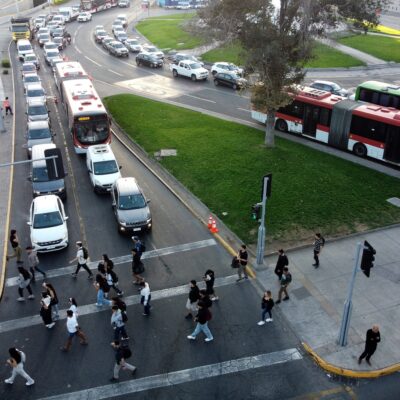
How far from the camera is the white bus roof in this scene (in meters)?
27.0

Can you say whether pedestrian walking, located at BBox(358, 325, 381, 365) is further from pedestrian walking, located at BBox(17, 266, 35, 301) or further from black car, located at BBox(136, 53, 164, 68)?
black car, located at BBox(136, 53, 164, 68)

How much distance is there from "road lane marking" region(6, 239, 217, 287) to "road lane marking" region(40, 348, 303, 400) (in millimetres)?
6203

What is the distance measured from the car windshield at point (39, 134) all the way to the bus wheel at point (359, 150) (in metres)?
18.5

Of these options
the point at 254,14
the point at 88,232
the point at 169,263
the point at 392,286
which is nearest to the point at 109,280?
the point at 169,263

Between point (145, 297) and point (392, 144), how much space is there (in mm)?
17370

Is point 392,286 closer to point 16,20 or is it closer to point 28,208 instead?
point 28,208

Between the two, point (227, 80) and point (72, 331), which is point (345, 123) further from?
point (72, 331)

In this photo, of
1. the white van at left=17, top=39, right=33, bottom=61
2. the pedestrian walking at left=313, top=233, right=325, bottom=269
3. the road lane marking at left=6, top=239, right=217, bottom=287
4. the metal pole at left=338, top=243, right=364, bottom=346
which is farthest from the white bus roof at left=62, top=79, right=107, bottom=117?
the white van at left=17, top=39, right=33, bottom=61

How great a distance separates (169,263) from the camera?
61.0 feet

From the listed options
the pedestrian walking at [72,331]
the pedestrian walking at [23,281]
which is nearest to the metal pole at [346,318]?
the pedestrian walking at [72,331]

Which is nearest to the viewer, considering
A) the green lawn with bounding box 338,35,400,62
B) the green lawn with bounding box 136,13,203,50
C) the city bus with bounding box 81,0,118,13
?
the green lawn with bounding box 338,35,400,62

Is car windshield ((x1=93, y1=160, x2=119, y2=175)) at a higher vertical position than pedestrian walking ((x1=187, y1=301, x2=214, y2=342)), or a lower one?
higher

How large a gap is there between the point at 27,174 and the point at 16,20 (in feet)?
146

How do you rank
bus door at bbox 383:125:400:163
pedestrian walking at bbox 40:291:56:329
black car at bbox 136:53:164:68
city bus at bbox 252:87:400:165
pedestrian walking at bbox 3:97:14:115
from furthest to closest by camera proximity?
black car at bbox 136:53:164:68 → pedestrian walking at bbox 3:97:14:115 → city bus at bbox 252:87:400:165 → bus door at bbox 383:125:400:163 → pedestrian walking at bbox 40:291:56:329
